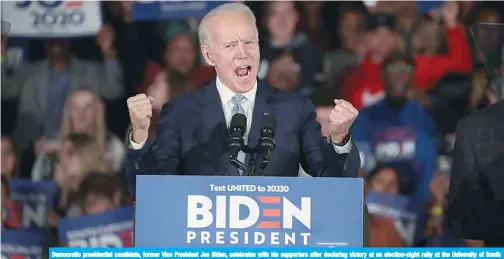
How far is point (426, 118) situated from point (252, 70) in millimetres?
2844

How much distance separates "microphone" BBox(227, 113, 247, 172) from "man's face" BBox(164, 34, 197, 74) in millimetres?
3003

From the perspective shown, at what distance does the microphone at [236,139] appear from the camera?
3.00 m

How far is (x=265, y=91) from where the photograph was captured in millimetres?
3570

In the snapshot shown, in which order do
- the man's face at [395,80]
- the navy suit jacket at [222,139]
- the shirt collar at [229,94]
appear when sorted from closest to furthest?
the navy suit jacket at [222,139] → the shirt collar at [229,94] → the man's face at [395,80]

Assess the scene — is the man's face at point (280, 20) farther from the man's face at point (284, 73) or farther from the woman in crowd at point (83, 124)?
the woman in crowd at point (83, 124)

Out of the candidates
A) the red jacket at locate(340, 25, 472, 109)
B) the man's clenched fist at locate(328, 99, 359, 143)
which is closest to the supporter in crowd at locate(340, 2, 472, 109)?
the red jacket at locate(340, 25, 472, 109)

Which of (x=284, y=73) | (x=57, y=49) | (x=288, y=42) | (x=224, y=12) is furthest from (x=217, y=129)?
(x=57, y=49)

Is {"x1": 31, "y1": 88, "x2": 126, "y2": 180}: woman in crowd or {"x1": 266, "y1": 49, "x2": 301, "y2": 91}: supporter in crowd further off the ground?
{"x1": 266, "y1": 49, "x2": 301, "y2": 91}: supporter in crowd

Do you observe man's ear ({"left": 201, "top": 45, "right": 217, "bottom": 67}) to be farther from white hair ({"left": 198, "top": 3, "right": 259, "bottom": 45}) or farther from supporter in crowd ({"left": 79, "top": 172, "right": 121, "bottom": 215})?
supporter in crowd ({"left": 79, "top": 172, "right": 121, "bottom": 215})

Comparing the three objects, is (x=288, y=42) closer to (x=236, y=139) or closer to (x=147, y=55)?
(x=147, y=55)

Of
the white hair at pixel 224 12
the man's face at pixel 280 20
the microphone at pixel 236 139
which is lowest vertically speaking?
the microphone at pixel 236 139

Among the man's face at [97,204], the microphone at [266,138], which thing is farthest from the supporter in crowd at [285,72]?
the microphone at [266,138]

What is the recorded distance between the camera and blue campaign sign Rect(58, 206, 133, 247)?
6062 mm

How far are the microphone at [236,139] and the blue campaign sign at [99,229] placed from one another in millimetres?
3113
